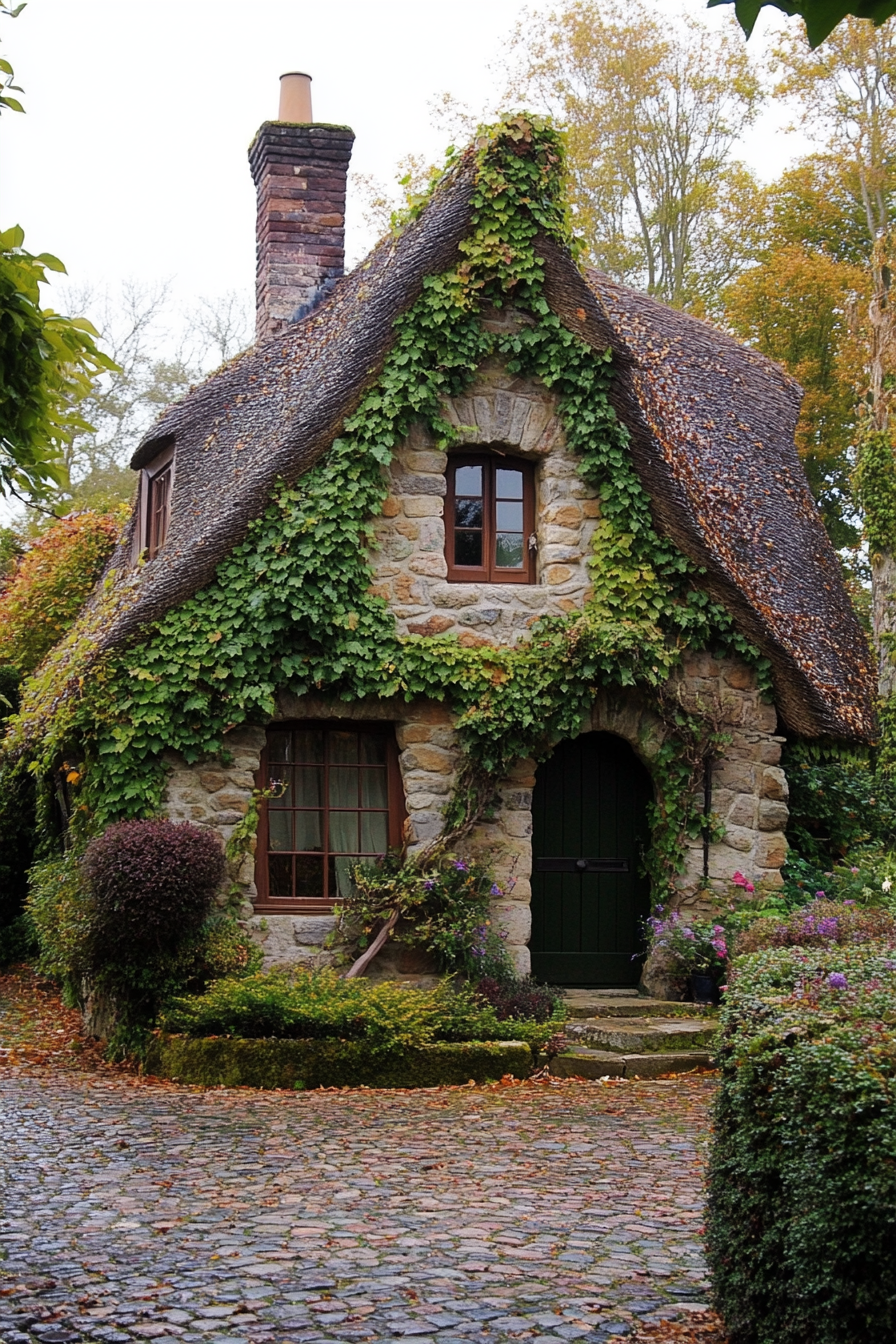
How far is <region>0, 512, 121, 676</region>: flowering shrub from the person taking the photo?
54.6 ft

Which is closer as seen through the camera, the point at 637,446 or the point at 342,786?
the point at 342,786

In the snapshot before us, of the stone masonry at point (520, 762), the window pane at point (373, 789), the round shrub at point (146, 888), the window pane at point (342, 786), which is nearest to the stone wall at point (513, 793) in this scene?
the stone masonry at point (520, 762)

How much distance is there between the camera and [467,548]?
11859mm

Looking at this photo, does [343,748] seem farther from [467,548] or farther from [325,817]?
[467,548]

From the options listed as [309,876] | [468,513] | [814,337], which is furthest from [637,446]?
[814,337]

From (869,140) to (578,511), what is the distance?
53.0ft

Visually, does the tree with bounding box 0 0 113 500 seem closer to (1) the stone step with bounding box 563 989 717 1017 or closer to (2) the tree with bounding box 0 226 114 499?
(2) the tree with bounding box 0 226 114 499

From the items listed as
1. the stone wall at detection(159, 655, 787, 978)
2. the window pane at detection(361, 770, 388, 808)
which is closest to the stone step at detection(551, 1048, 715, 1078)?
the stone wall at detection(159, 655, 787, 978)

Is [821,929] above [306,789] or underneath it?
underneath

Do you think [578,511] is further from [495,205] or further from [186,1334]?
[186,1334]

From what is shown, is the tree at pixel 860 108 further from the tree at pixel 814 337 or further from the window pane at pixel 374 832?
the window pane at pixel 374 832

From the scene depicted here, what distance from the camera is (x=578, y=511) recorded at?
1180cm

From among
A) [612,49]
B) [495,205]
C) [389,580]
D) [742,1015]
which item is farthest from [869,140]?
[742,1015]

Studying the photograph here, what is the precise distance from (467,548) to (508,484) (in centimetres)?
63
